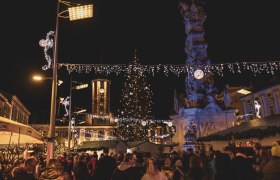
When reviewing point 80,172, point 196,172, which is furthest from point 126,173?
point 80,172

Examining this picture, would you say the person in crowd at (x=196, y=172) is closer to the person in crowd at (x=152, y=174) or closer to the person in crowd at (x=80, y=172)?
the person in crowd at (x=152, y=174)

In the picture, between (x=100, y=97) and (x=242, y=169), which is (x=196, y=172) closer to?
(x=242, y=169)

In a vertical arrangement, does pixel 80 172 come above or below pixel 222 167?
below

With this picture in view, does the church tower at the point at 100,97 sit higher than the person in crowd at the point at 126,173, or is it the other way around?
the church tower at the point at 100,97

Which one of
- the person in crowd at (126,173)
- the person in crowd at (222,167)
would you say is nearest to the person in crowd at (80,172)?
the person in crowd at (126,173)

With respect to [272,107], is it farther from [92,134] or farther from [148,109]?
[92,134]

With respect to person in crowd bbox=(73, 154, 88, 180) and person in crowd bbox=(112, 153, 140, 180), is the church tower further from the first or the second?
person in crowd bbox=(112, 153, 140, 180)

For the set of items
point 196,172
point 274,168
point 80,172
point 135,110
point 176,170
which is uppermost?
Result: point 135,110

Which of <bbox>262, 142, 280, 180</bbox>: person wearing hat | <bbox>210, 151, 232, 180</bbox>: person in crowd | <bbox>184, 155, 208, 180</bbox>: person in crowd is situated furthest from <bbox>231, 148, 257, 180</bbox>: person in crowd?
<bbox>262, 142, 280, 180</bbox>: person wearing hat

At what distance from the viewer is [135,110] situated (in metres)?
53.7

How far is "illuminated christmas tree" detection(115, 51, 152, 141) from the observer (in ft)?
173

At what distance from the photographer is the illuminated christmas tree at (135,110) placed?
52688mm

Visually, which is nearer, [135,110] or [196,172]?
[196,172]

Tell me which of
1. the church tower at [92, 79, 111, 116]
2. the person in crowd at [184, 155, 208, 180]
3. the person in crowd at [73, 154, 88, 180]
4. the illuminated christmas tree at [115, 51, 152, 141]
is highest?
the church tower at [92, 79, 111, 116]
